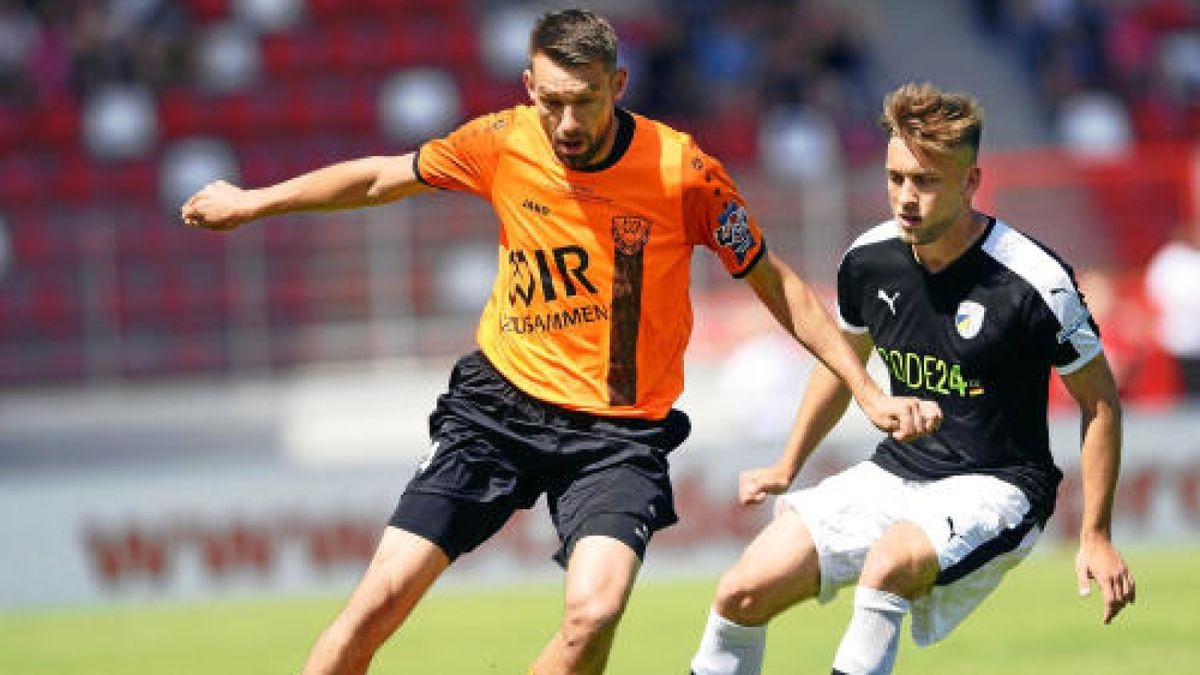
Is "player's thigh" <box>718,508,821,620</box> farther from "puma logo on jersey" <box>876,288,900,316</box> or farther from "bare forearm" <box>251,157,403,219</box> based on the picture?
"bare forearm" <box>251,157,403,219</box>

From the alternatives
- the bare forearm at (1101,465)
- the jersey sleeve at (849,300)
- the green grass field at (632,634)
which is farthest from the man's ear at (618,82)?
the green grass field at (632,634)

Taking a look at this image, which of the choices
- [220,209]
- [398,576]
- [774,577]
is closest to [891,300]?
[774,577]

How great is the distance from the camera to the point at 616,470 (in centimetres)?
681

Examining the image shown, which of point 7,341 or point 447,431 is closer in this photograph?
point 447,431

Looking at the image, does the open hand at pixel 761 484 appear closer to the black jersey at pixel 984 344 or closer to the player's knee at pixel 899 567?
the black jersey at pixel 984 344

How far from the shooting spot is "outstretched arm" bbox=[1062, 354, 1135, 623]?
6578 mm

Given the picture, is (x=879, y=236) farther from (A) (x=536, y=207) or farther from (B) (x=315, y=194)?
(B) (x=315, y=194)

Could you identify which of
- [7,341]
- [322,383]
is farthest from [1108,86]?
[7,341]

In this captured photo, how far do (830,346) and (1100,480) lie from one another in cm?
92

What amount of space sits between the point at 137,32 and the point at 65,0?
0.93 m

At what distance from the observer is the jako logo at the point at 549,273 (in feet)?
Answer: 22.5

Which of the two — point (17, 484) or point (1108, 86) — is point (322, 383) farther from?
point (1108, 86)

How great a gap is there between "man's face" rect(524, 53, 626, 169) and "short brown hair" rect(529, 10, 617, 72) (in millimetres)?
25

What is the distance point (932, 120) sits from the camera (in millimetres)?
6688
